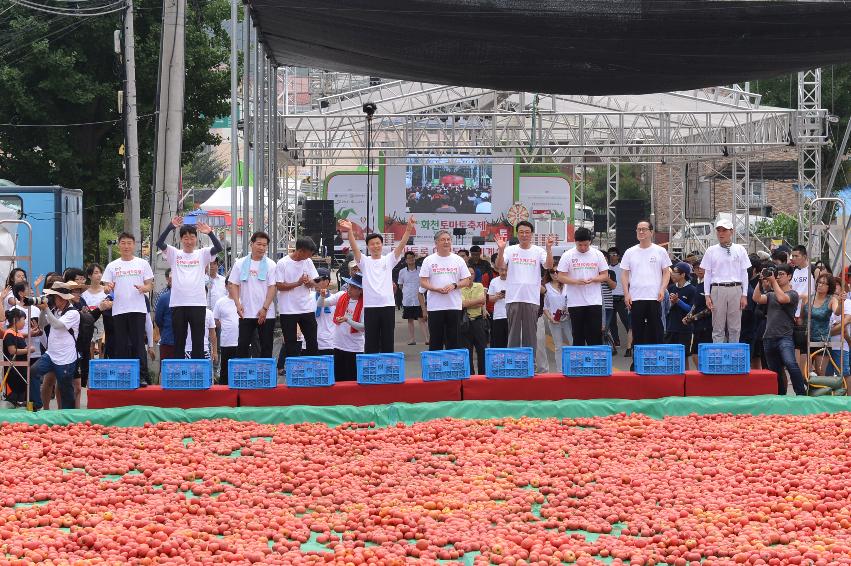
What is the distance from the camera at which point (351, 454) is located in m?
9.11

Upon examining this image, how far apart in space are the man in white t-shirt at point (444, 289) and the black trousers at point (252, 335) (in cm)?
156

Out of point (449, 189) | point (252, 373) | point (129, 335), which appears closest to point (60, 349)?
point (129, 335)

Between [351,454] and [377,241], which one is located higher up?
[377,241]

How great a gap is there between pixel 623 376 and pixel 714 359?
873 millimetres

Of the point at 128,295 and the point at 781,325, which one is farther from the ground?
the point at 128,295

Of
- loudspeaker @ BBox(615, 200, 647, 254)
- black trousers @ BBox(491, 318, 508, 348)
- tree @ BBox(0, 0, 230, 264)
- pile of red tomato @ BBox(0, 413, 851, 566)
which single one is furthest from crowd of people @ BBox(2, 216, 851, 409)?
tree @ BBox(0, 0, 230, 264)

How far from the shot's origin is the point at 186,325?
1150 cm

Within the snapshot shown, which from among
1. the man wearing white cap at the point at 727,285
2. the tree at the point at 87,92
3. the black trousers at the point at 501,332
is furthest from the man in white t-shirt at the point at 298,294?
the tree at the point at 87,92

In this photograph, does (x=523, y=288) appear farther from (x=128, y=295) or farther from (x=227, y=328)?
(x=128, y=295)

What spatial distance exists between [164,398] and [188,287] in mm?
1172

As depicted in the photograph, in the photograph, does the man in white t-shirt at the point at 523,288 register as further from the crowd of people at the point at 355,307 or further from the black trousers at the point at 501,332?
the black trousers at the point at 501,332

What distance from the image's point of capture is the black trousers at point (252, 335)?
38.0 feet

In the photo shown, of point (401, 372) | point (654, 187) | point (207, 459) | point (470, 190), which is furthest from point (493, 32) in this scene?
point (654, 187)

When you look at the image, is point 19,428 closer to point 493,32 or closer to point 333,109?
point 493,32
